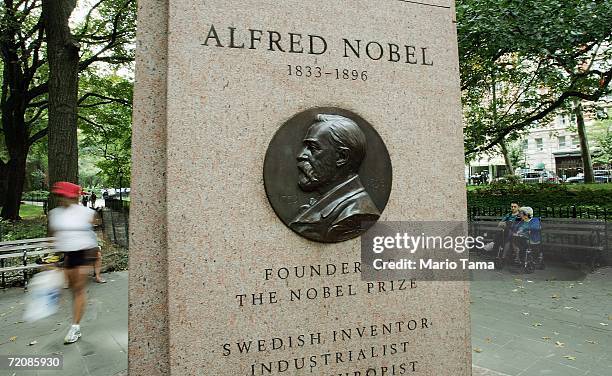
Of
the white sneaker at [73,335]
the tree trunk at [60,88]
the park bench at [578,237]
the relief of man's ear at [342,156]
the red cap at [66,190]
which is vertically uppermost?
the tree trunk at [60,88]

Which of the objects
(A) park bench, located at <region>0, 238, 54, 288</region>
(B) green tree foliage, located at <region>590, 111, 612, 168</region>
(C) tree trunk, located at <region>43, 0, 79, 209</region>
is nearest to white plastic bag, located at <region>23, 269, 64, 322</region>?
(A) park bench, located at <region>0, 238, 54, 288</region>

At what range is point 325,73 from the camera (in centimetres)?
317

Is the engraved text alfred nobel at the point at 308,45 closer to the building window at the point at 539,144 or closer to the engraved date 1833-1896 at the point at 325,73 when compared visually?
the engraved date 1833-1896 at the point at 325,73

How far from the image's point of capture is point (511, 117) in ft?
45.6

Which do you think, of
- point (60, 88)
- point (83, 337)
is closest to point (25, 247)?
point (60, 88)

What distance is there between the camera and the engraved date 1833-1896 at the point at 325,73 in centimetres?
308

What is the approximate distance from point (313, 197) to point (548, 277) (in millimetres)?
8291

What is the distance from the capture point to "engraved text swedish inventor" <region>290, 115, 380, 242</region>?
301 centimetres

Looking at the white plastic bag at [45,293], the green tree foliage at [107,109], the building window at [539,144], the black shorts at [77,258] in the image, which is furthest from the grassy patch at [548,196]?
the building window at [539,144]

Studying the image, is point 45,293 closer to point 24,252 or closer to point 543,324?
point 24,252

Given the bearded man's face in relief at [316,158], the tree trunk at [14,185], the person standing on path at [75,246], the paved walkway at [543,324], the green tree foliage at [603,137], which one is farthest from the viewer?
the green tree foliage at [603,137]

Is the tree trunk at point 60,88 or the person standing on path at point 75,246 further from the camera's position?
the tree trunk at point 60,88

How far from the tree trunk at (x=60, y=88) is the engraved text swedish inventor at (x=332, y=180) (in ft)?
29.4

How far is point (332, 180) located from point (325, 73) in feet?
2.85
